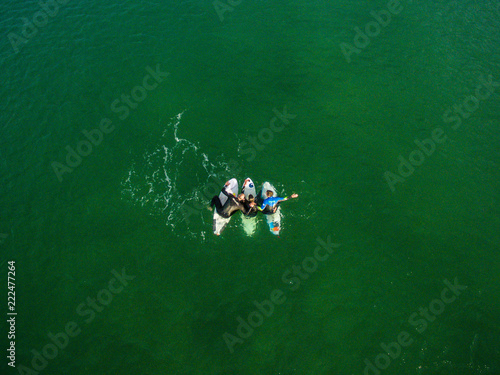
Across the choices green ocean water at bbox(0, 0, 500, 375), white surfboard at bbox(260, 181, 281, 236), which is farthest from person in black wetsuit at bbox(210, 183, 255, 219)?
green ocean water at bbox(0, 0, 500, 375)

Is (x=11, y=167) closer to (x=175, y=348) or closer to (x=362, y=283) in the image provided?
(x=175, y=348)

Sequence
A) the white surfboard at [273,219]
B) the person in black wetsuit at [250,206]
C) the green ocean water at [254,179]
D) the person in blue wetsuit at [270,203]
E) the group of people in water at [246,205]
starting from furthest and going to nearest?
the white surfboard at [273,219] < the person in black wetsuit at [250,206] < the group of people in water at [246,205] < the person in blue wetsuit at [270,203] < the green ocean water at [254,179]

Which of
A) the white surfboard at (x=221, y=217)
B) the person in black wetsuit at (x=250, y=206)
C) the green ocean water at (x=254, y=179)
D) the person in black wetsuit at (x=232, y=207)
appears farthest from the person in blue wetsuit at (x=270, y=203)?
the white surfboard at (x=221, y=217)

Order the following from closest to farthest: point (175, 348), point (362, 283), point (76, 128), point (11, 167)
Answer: point (175, 348) < point (362, 283) < point (11, 167) < point (76, 128)

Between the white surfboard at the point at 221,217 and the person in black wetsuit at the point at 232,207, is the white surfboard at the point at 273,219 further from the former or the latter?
the white surfboard at the point at 221,217

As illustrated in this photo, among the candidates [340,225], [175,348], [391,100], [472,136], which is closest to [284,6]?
[391,100]

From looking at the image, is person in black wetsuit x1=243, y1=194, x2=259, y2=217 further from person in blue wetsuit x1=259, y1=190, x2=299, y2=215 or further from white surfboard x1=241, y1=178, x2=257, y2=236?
white surfboard x1=241, y1=178, x2=257, y2=236

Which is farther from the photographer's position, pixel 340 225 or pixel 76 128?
pixel 76 128

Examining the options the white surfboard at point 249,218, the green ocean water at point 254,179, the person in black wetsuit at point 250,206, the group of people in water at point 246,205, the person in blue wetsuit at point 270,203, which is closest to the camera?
the green ocean water at point 254,179

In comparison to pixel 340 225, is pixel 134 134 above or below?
above
